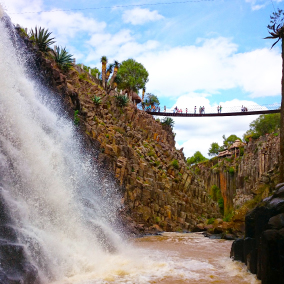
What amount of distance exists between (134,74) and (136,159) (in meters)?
29.5

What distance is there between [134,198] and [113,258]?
13.4 metres

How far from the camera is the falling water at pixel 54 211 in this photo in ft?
27.1

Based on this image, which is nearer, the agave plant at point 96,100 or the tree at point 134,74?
the agave plant at point 96,100

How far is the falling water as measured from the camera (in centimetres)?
827

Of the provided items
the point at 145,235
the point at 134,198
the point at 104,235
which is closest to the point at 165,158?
the point at 134,198

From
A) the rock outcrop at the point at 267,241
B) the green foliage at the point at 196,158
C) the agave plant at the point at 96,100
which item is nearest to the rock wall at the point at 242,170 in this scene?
the agave plant at the point at 96,100

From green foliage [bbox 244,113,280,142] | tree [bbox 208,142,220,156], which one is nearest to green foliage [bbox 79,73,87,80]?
green foliage [bbox 244,113,280,142]

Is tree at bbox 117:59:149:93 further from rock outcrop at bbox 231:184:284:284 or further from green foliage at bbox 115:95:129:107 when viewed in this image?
rock outcrop at bbox 231:184:284:284

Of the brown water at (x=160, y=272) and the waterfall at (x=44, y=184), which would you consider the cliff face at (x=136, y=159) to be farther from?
the brown water at (x=160, y=272)

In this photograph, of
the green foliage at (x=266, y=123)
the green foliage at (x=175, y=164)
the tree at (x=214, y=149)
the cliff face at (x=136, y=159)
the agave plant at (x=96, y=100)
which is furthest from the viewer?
the tree at (x=214, y=149)

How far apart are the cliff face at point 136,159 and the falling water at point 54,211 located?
415cm

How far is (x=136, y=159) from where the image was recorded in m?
27.8

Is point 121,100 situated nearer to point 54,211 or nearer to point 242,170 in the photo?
point 242,170

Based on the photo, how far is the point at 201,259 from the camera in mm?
12133
